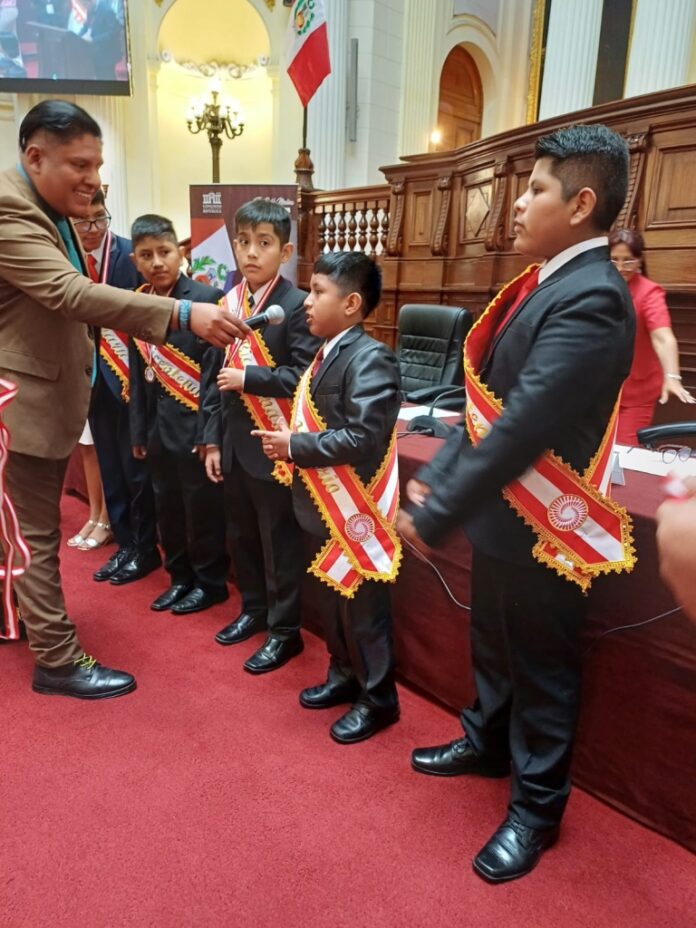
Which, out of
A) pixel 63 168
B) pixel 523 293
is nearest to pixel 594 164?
pixel 523 293

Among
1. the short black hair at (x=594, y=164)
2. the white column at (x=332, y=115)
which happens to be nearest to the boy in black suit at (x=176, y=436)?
the short black hair at (x=594, y=164)

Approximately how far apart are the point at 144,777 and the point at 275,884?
462 millimetres

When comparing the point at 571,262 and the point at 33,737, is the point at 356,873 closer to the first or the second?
the point at 33,737

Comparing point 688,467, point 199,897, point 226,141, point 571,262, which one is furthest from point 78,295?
point 226,141

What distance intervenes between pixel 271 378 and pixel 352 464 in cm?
41

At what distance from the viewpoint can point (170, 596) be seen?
248 cm

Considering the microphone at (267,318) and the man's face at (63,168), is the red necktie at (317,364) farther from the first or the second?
the man's face at (63,168)

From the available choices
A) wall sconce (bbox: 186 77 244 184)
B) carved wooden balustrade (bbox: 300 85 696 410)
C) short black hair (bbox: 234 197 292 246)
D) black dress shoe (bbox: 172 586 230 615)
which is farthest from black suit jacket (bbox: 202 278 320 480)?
wall sconce (bbox: 186 77 244 184)

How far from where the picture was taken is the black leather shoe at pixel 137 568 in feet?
8.82

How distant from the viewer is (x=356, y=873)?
129 cm

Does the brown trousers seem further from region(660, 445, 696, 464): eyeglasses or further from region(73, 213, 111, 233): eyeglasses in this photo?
region(660, 445, 696, 464): eyeglasses

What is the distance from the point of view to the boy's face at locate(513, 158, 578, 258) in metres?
1.10

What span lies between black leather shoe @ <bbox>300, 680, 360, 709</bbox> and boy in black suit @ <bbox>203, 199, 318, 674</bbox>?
8.9 inches

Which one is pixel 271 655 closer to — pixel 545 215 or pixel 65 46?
pixel 545 215
